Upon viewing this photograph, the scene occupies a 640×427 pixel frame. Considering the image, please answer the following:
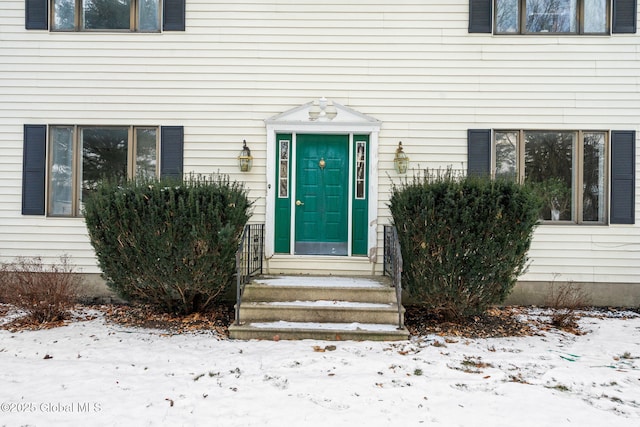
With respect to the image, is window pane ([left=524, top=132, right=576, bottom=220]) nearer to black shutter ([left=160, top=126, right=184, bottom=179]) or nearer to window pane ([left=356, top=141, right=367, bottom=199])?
window pane ([left=356, top=141, right=367, bottom=199])

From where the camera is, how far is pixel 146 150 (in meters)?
6.47

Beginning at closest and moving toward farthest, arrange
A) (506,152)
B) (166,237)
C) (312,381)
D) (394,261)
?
1. (312,381)
2. (166,237)
3. (394,261)
4. (506,152)

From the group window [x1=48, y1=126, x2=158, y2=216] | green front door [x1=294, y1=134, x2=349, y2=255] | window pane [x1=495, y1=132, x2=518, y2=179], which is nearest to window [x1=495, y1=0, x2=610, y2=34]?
window pane [x1=495, y1=132, x2=518, y2=179]

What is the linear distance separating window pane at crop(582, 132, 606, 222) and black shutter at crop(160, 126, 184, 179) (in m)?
6.04

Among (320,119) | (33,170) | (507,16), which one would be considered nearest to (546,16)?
(507,16)

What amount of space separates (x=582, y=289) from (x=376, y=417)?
474 centimetres

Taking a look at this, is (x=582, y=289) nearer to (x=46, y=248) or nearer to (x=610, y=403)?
(x=610, y=403)

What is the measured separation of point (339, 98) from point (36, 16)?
15.4 feet

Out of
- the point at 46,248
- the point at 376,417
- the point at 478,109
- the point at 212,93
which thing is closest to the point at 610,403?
the point at 376,417

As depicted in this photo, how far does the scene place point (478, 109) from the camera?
249 inches

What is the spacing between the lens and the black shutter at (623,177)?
622 cm

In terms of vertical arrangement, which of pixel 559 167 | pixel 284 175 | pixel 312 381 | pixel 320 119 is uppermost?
pixel 320 119

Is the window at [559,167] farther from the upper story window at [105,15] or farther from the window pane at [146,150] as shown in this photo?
the upper story window at [105,15]

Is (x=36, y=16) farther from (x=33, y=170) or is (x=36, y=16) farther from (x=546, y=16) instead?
(x=546, y=16)
